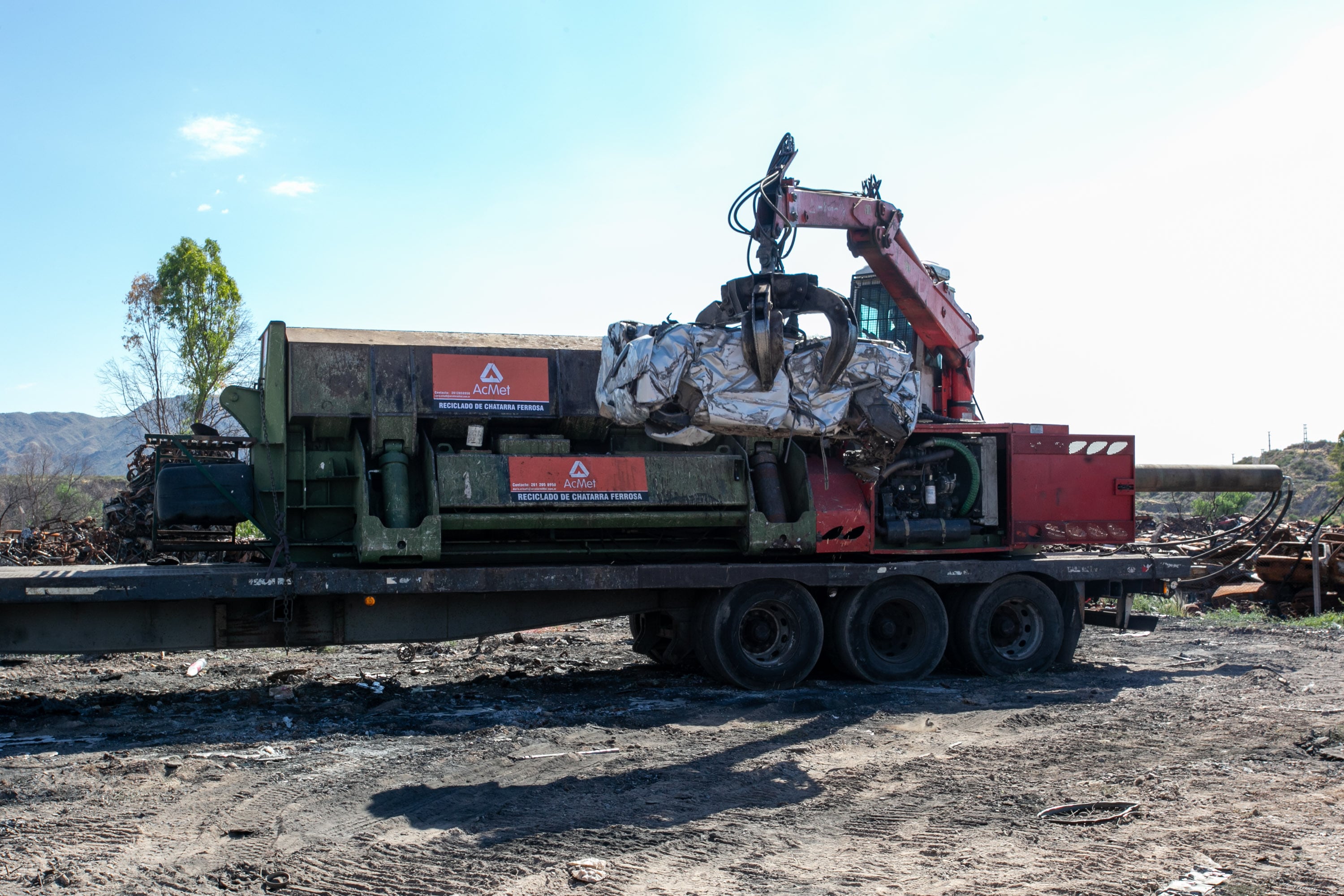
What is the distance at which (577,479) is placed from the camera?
906cm

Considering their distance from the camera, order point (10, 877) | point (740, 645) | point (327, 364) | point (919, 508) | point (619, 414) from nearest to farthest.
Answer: point (10, 877) → point (619, 414) → point (327, 364) → point (740, 645) → point (919, 508)

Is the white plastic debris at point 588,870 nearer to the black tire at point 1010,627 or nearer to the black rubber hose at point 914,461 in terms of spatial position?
the black rubber hose at point 914,461

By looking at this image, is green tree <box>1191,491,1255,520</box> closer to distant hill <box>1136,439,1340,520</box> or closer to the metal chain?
distant hill <box>1136,439,1340,520</box>

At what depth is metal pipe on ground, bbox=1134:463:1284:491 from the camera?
12.0 metres

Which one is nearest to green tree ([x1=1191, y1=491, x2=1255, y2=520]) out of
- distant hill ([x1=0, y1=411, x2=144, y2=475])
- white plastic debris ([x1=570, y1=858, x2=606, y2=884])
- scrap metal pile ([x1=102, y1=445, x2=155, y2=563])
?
scrap metal pile ([x1=102, y1=445, x2=155, y2=563])

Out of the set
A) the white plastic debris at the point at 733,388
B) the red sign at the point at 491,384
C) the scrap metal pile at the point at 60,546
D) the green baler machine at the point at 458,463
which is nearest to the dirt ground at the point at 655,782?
the green baler machine at the point at 458,463

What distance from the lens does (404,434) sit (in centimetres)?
886

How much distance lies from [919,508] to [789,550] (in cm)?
157

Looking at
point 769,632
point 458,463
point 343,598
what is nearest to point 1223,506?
point 769,632

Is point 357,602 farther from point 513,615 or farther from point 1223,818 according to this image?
point 1223,818

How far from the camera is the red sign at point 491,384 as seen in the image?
9.01 metres

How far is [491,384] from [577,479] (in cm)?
111

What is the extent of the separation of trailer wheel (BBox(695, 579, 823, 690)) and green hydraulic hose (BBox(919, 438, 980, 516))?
1.96 meters

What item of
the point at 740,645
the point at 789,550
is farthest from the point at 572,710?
the point at 789,550
